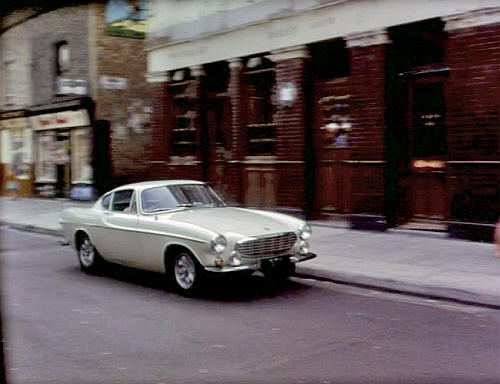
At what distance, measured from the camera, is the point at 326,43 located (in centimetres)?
1357

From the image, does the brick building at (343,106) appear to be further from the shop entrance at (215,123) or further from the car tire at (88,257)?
the car tire at (88,257)

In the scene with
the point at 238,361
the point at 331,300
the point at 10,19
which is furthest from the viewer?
the point at 331,300

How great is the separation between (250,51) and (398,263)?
307 inches

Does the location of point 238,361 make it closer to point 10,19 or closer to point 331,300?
point 331,300

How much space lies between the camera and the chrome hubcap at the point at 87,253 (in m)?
9.37

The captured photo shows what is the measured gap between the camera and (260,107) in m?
15.4

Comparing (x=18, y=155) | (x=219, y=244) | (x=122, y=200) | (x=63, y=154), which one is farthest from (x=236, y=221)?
(x=18, y=155)

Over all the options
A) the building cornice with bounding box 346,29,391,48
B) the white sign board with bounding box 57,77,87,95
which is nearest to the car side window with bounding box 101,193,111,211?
the building cornice with bounding box 346,29,391,48

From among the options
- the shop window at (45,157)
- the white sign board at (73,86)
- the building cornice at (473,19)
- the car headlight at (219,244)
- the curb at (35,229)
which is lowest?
the curb at (35,229)

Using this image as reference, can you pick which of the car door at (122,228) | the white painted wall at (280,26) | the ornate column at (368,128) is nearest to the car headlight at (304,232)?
the car door at (122,228)

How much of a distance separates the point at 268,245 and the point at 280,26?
810 centimetres

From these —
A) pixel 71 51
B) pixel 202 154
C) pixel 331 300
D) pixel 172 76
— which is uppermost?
pixel 71 51

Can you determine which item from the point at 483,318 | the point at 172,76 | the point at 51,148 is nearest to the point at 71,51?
the point at 51,148

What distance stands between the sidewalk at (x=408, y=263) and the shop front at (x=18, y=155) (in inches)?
645
